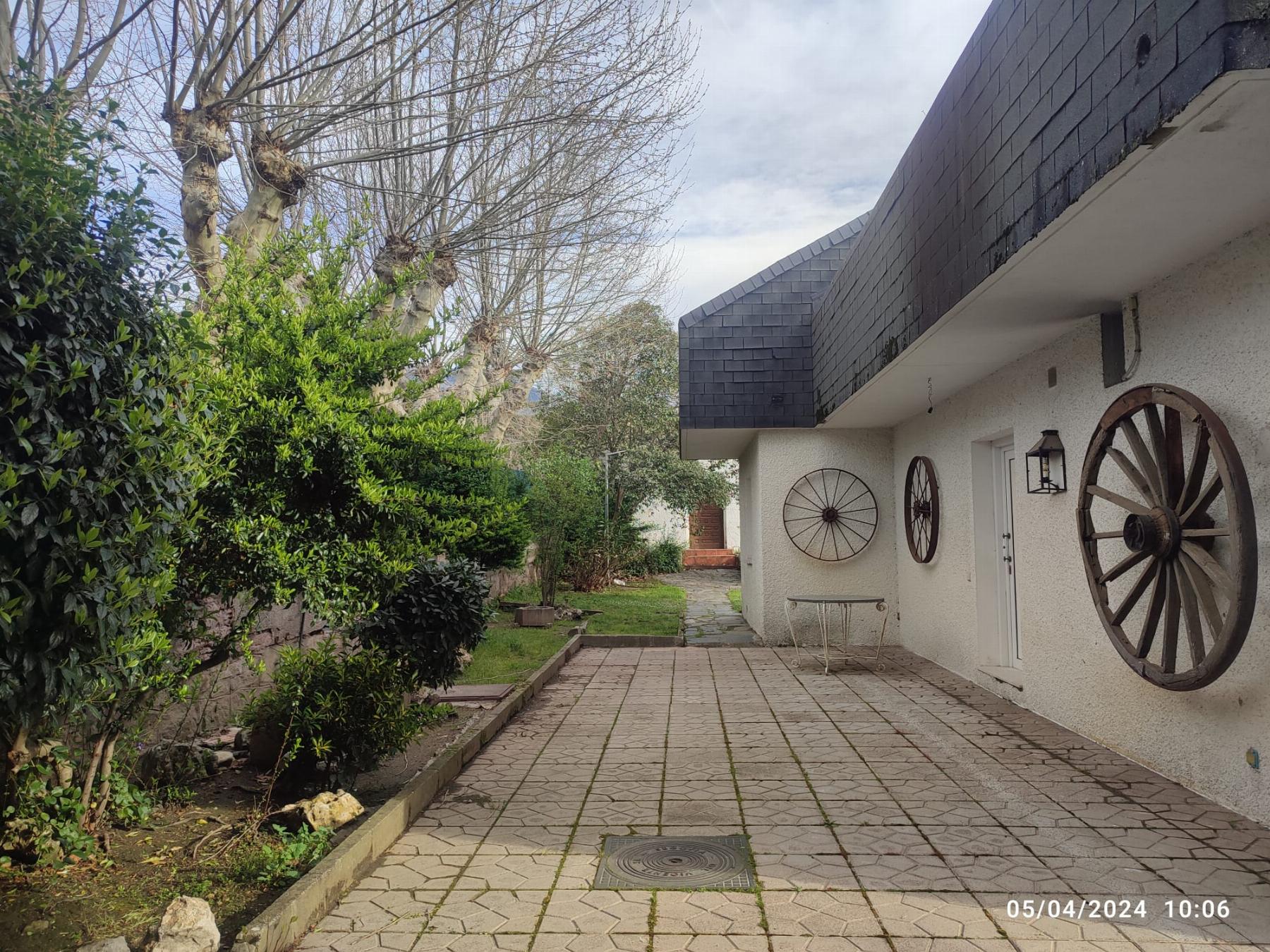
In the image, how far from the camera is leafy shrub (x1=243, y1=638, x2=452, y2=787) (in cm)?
441

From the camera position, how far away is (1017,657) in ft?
24.8

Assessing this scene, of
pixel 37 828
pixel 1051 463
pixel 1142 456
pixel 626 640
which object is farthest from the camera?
pixel 626 640

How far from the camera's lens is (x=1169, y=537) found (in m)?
4.34

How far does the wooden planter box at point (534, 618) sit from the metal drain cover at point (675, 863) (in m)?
8.85

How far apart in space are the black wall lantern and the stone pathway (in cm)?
546

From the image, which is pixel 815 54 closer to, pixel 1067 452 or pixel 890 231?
pixel 890 231

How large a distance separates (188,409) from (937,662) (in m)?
7.68

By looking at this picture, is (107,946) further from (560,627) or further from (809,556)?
(560,627)

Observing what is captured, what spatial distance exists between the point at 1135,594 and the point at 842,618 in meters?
5.90

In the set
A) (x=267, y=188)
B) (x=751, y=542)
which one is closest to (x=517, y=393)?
(x=751, y=542)

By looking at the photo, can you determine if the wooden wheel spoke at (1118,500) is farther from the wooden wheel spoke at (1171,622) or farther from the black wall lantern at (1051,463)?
the black wall lantern at (1051,463)

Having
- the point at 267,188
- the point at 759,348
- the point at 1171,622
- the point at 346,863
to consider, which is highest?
the point at 267,188

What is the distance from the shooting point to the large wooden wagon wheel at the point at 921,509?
8.77 meters

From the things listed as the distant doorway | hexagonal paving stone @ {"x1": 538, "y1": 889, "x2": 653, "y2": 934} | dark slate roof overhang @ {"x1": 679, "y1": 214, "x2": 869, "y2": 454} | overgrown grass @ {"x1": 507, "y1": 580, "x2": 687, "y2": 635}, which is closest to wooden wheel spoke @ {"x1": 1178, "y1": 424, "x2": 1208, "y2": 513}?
hexagonal paving stone @ {"x1": 538, "y1": 889, "x2": 653, "y2": 934}
